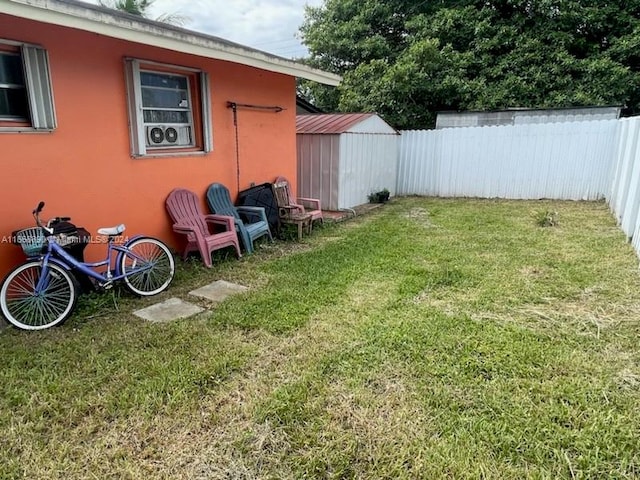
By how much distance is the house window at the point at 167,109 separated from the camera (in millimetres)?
4152

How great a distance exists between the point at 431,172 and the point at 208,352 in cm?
803

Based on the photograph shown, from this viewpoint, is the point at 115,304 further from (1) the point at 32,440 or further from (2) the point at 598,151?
(2) the point at 598,151

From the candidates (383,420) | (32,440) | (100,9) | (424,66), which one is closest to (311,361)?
(383,420)

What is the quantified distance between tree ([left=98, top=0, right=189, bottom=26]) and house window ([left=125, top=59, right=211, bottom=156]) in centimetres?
662

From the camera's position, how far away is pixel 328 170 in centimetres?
751

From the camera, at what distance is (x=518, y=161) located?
8805mm

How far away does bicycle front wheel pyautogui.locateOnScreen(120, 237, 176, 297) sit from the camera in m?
3.72

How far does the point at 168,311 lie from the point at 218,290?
0.58 meters

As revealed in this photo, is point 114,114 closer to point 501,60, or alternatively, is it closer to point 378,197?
point 378,197

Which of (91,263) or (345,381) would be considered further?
(91,263)

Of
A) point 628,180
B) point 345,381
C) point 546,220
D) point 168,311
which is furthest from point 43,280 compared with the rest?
point 628,180

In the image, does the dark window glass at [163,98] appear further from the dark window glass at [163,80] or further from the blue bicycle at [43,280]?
the blue bicycle at [43,280]

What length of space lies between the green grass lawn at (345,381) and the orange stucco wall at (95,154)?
91 centimetres

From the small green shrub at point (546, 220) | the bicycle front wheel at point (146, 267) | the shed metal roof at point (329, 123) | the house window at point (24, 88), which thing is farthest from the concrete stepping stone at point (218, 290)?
the small green shrub at point (546, 220)
